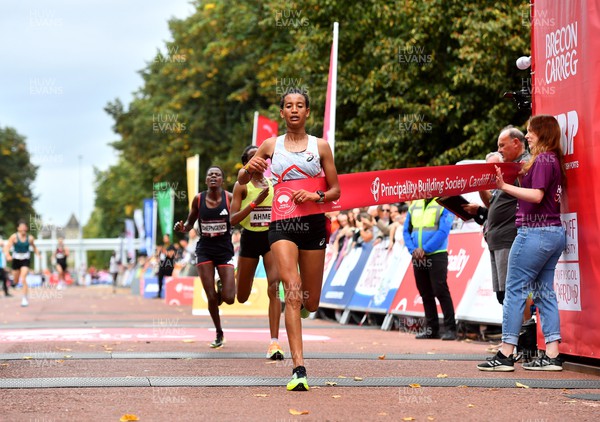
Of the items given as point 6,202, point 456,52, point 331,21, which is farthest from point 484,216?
point 6,202

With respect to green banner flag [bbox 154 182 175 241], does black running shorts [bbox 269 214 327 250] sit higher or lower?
lower

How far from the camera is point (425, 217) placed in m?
14.3

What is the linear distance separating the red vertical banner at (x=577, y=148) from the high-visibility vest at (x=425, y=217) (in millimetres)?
4647

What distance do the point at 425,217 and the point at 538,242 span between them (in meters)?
5.38

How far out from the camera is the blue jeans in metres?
8.99

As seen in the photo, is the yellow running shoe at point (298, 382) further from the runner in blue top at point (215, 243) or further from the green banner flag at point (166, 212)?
the green banner flag at point (166, 212)

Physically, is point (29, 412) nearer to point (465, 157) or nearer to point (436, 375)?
point (436, 375)

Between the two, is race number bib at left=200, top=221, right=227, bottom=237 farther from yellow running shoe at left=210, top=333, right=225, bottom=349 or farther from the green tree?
the green tree

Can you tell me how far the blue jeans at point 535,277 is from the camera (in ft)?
29.5

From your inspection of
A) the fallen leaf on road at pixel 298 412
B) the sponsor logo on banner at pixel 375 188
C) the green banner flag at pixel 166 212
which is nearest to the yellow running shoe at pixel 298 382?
the fallen leaf on road at pixel 298 412

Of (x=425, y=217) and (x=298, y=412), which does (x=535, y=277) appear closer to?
(x=298, y=412)

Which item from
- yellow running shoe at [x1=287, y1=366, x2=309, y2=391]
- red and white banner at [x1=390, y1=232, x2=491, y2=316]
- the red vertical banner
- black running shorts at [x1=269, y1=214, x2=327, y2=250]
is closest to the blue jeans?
the red vertical banner

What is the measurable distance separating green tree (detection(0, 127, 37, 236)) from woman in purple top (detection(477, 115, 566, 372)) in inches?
2737

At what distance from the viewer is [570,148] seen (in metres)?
9.20
